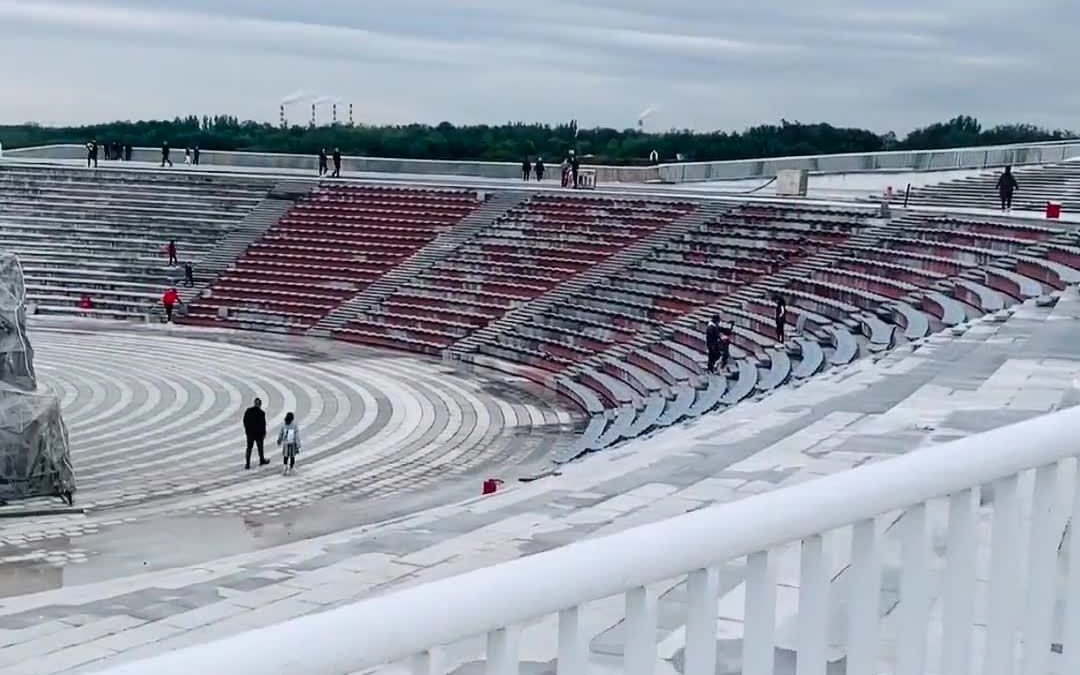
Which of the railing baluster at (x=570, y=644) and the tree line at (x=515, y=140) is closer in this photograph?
the railing baluster at (x=570, y=644)

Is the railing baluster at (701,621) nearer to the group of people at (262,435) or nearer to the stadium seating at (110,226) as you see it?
the group of people at (262,435)

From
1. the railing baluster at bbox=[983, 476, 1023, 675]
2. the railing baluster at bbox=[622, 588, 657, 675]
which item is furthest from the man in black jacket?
the railing baluster at bbox=[622, 588, 657, 675]

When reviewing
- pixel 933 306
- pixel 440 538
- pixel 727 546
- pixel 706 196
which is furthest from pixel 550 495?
pixel 706 196

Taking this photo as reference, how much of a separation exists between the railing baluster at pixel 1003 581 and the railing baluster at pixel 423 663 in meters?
1.13

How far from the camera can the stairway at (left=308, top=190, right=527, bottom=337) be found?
91.1ft

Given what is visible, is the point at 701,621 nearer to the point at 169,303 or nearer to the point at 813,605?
the point at 813,605

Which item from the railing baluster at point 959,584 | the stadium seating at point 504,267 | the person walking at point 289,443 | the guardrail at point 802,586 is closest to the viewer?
the guardrail at point 802,586

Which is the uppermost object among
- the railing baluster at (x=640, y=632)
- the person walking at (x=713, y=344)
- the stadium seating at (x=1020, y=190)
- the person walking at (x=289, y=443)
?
the stadium seating at (x=1020, y=190)

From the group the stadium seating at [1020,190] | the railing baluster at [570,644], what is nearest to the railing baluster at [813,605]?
the railing baluster at [570,644]

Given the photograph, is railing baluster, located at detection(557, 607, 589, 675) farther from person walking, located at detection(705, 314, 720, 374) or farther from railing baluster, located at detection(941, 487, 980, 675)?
person walking, located at detection(705, 314, 720, 374)

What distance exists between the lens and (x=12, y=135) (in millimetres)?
53281

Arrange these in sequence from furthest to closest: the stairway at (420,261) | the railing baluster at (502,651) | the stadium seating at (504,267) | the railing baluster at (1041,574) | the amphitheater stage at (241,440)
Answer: the stairway at (420,261) → the stadium seating at (504,267) → the amphitheater stage at (241,440) → the railing baluster at (1041,574) → the railing baluster at (502,651)

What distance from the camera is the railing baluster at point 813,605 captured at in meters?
1.88

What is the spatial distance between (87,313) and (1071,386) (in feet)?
81.1
